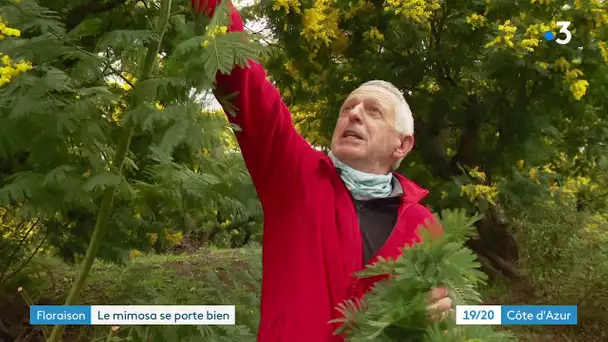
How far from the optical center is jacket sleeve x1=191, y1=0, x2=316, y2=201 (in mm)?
1526

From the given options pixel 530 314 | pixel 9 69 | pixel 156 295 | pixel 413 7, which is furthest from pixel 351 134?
pixel 413 7

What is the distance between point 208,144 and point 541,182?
154 inches

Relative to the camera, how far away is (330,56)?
4344mm

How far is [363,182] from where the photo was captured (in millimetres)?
1689

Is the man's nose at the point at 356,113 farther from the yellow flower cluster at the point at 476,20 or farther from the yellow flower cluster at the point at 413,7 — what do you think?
the yellow flower cluster at the point at 476,20

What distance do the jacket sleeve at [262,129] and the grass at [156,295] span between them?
2.27 ft

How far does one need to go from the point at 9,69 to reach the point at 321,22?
266 cm

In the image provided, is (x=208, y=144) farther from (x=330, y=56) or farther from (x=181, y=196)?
(x=330, y=56)

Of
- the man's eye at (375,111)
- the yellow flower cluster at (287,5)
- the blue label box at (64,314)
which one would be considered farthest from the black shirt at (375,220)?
the yellow flower cluster at (287,5)

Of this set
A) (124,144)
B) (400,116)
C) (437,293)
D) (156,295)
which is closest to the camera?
(437,293)

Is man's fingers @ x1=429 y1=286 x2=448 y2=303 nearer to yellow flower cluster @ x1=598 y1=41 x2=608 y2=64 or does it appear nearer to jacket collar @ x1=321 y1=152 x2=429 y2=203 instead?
jacket collar @ x1=321 y1=152 x2=429 y2=203

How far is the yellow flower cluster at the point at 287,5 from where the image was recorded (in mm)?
3289

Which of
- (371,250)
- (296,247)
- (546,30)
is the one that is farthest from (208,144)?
(546,30)

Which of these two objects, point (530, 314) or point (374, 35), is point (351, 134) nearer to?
point (530, 314)
